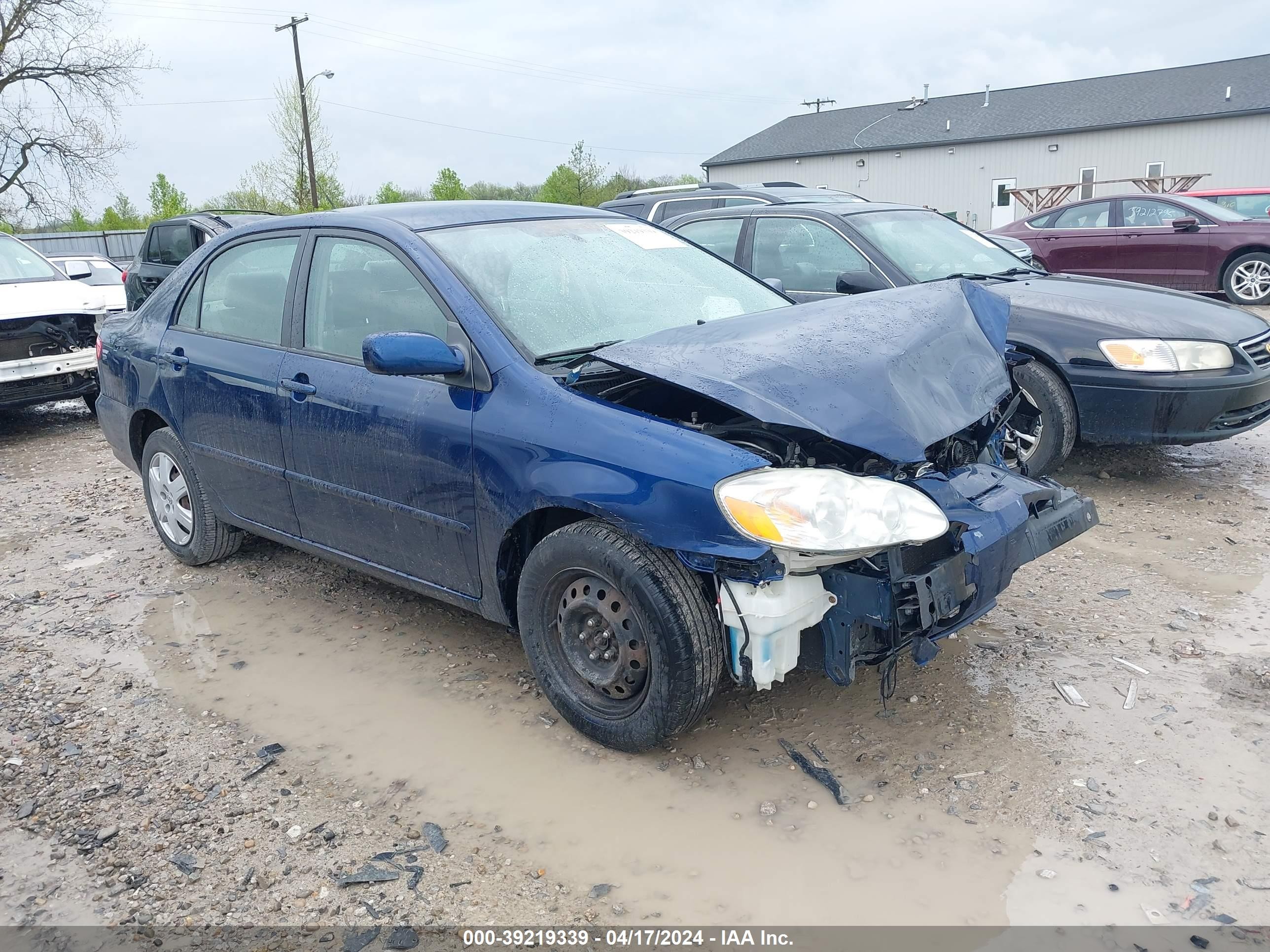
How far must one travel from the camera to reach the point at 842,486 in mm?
2742

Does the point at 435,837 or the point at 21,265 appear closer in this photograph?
the point at 435,837

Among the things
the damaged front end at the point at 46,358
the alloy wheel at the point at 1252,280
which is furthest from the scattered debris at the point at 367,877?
the alloy wheel at the point at 1252,280

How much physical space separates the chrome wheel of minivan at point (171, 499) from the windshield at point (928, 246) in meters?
4.31

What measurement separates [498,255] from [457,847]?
2.11 metres

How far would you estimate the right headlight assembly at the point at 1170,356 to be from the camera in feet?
17.0

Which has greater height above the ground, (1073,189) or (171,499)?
(1073,189)

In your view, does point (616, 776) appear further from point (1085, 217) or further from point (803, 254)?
point (1085, 217)

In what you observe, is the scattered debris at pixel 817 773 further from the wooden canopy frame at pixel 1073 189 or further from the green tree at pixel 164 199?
the green tree at pixel 164 199

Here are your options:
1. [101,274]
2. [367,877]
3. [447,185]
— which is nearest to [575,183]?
[447,185]

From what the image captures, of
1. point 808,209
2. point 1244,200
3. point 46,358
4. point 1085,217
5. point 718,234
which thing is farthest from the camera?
point 1244,200

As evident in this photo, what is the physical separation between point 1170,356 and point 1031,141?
37504mm

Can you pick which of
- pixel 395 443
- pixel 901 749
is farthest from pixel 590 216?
pixel 901 749

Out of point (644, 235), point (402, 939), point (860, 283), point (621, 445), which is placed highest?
point (644, 235)

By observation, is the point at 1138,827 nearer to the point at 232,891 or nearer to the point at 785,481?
the point at 785,481
